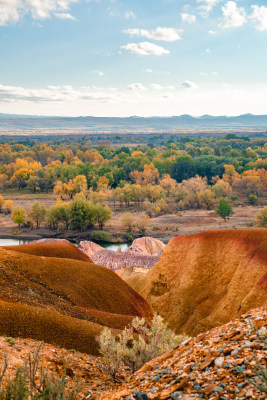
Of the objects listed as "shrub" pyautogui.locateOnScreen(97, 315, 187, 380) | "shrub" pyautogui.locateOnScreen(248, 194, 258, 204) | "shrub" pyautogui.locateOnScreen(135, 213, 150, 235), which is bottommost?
"shrub" pyautogui.locateOnScreen(135, 213, 150, 235)

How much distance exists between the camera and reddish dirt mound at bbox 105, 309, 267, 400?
31.8 ft

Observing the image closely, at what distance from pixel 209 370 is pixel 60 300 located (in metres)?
22.1

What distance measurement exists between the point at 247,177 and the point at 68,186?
6980 centimetres

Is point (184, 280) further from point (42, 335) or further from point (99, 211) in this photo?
point (99, 211)

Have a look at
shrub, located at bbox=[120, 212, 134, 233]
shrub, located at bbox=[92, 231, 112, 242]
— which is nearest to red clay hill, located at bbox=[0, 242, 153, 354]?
shrub, located at bbox=[92, 231, 112, 242]

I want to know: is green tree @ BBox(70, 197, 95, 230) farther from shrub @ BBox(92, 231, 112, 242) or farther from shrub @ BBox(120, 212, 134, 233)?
shrub @ BBox(120, 212, 134, 233)

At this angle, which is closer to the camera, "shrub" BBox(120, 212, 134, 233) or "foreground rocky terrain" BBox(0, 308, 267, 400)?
"foreground rocky terrain" BBox(0, 308, 267, 400)

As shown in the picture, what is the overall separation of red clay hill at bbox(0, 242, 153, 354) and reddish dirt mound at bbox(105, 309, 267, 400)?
10.4 meters

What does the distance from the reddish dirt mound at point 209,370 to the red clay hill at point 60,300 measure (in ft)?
34.1

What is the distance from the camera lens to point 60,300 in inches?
1217

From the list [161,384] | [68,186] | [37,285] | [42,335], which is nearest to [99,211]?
[68,186]

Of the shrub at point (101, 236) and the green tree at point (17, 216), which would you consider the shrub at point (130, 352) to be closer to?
the shrub at point (101, 236)

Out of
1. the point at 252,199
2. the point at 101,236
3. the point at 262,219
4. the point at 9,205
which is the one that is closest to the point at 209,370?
the point at 101,236

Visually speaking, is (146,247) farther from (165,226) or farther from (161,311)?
(161,311)
